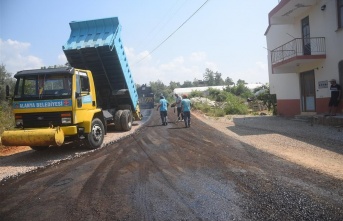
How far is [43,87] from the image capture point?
29.1ft

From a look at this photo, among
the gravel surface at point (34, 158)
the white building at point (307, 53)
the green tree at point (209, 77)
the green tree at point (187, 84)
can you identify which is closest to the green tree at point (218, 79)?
the green tree at point (209, 77)

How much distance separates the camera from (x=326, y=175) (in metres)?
5.47

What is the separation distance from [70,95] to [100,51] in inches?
132

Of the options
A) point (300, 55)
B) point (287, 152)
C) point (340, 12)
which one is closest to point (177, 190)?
point (287, 152)

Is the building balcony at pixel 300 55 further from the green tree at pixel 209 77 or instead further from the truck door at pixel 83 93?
the green tree at pixel 209 77

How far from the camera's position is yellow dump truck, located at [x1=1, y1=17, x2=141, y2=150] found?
8359mm

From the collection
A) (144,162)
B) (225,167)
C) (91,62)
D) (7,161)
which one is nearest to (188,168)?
(225,167)

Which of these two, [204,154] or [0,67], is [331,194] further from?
[0,67]

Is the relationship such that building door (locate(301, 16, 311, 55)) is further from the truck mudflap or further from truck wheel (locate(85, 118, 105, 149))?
the truck mudflap

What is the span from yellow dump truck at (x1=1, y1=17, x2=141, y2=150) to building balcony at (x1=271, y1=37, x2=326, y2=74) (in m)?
8.75

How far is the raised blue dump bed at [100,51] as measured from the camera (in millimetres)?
11281

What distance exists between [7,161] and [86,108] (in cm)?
270

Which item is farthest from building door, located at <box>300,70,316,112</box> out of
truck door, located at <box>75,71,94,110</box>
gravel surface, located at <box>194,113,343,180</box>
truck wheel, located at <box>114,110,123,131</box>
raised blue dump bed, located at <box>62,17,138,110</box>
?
truck door, located at <box>75,71,94,110</box>

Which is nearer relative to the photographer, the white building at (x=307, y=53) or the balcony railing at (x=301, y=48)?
the white building at (x=307, y=53)
